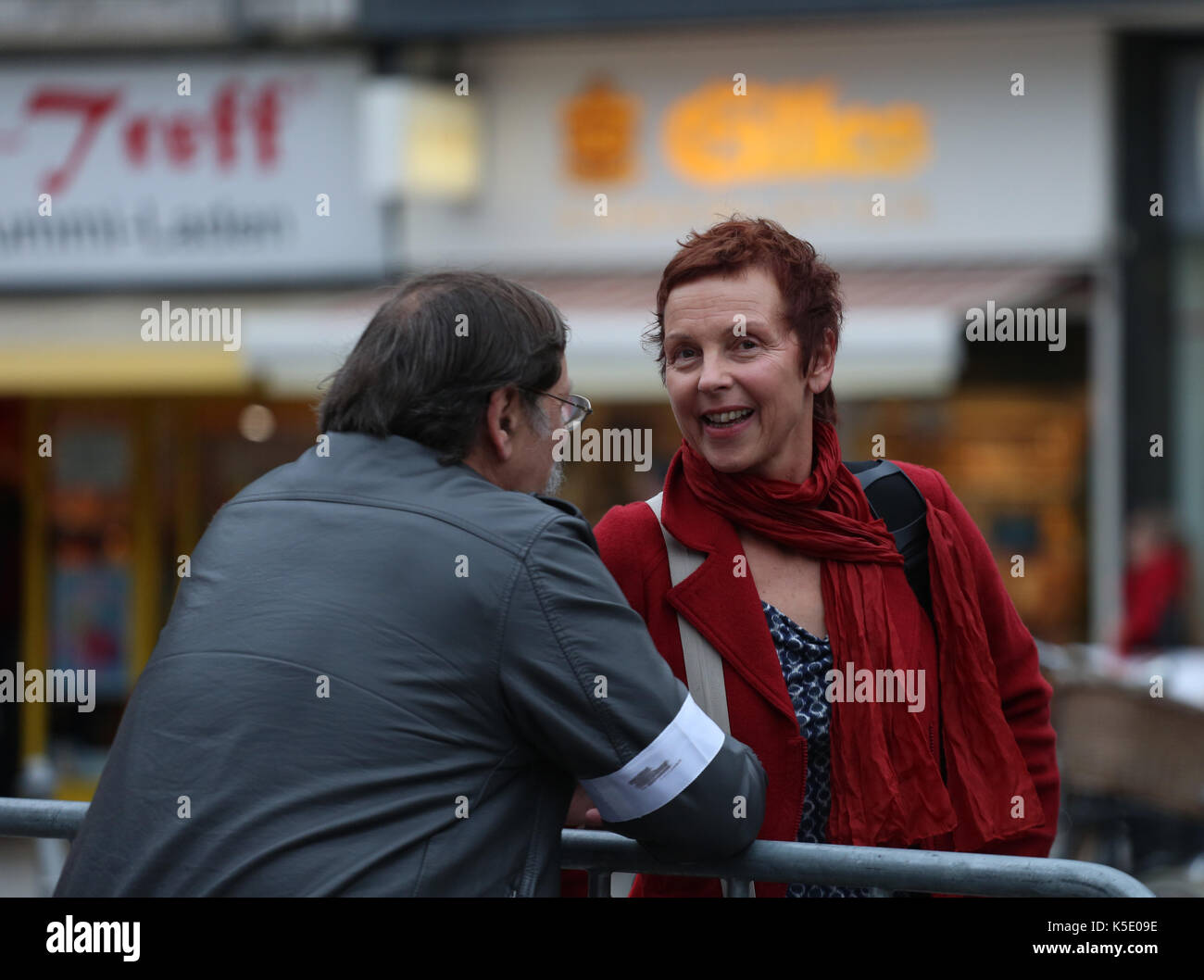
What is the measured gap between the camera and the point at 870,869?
2186 mm

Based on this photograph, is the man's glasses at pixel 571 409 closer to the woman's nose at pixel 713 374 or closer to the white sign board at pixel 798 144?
the woman's nose at pixel 713 374

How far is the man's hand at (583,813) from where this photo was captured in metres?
2.47

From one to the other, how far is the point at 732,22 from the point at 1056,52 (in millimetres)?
2204

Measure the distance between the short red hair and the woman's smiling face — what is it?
0.02m

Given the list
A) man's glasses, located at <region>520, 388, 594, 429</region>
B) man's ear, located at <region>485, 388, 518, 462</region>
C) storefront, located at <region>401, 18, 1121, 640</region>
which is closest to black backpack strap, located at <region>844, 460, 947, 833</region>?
man's glasses, located at <region>520, 388, 594, 429</region>

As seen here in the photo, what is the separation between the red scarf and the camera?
2.47 metres

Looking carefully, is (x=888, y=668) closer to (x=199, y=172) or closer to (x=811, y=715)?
(x=811, y=715)

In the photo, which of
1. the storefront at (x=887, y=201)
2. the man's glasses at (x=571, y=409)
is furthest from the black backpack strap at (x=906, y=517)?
the storefront at (x=887, y=201)

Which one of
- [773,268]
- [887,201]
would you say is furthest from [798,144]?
[773,268]

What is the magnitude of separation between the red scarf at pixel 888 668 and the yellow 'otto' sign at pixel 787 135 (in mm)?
8280

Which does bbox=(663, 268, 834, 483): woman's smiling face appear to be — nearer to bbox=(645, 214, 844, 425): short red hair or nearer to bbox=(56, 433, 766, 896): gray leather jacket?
bbox=(645, 214, 844, 425): short red hair

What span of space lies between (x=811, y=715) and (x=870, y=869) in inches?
14.3

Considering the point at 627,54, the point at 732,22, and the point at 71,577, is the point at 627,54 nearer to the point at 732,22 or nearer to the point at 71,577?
the point at 732,22

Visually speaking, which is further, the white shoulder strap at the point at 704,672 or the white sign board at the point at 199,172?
the white sign board at the point at 199,172
